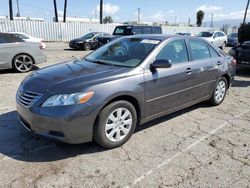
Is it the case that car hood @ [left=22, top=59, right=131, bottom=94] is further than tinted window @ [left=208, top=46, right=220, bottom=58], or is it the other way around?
tinted window @ [left=208, top=46, right=220, bottom=58]

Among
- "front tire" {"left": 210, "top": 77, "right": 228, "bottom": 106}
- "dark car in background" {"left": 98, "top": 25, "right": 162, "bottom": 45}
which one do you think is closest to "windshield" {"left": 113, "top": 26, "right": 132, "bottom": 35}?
"dark car in background" {"left": 98, "top": 25, "right": 162, "bottom": 45}

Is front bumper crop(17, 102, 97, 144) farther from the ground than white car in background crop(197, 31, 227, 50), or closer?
closer

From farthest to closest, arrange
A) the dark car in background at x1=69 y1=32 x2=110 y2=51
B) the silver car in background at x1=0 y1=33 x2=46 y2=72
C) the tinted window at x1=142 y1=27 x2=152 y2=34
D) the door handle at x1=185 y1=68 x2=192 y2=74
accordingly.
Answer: the dark car in background at x1=69 y1=32 x2=110 y2=51
the tinted window at x1=142 y1=27 x2=152 y2=34
the silver car in background at x1=0 y1=33 x2=46 y2=72
the door handle at x1=185 y1=68 x2=192 y2=74

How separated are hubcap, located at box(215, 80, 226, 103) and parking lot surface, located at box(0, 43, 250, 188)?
868mm

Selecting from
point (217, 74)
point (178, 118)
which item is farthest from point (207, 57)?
point (178, 118)

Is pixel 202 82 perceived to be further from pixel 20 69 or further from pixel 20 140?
pixel 20 69

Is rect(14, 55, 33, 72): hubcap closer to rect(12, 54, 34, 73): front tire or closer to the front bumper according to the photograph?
rect(12, 54, 34, 73): front tire

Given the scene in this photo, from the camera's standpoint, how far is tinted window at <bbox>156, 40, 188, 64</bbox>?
4.17 meters

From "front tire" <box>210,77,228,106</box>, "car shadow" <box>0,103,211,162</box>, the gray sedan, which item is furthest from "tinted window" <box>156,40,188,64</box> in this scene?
"car shadow" <box>0,103,211,162</box>

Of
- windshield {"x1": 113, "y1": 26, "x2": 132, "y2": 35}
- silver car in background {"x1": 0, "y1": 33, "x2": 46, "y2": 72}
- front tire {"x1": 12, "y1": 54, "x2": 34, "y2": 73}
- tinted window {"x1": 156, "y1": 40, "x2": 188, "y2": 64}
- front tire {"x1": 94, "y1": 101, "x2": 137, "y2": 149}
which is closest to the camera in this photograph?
front tire {"x1": 94, "y1": 101, "x2": 137, "y2": 149}

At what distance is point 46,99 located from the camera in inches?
126

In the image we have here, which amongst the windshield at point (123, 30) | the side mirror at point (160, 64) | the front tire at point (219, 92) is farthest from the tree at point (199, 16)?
the side mirror at point (160, 64)

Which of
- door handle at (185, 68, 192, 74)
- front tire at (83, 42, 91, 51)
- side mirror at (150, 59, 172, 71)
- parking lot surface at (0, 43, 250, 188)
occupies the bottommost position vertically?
parking lot surface at (0, 43, 250, 188)

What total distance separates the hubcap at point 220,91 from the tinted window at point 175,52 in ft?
4.57
